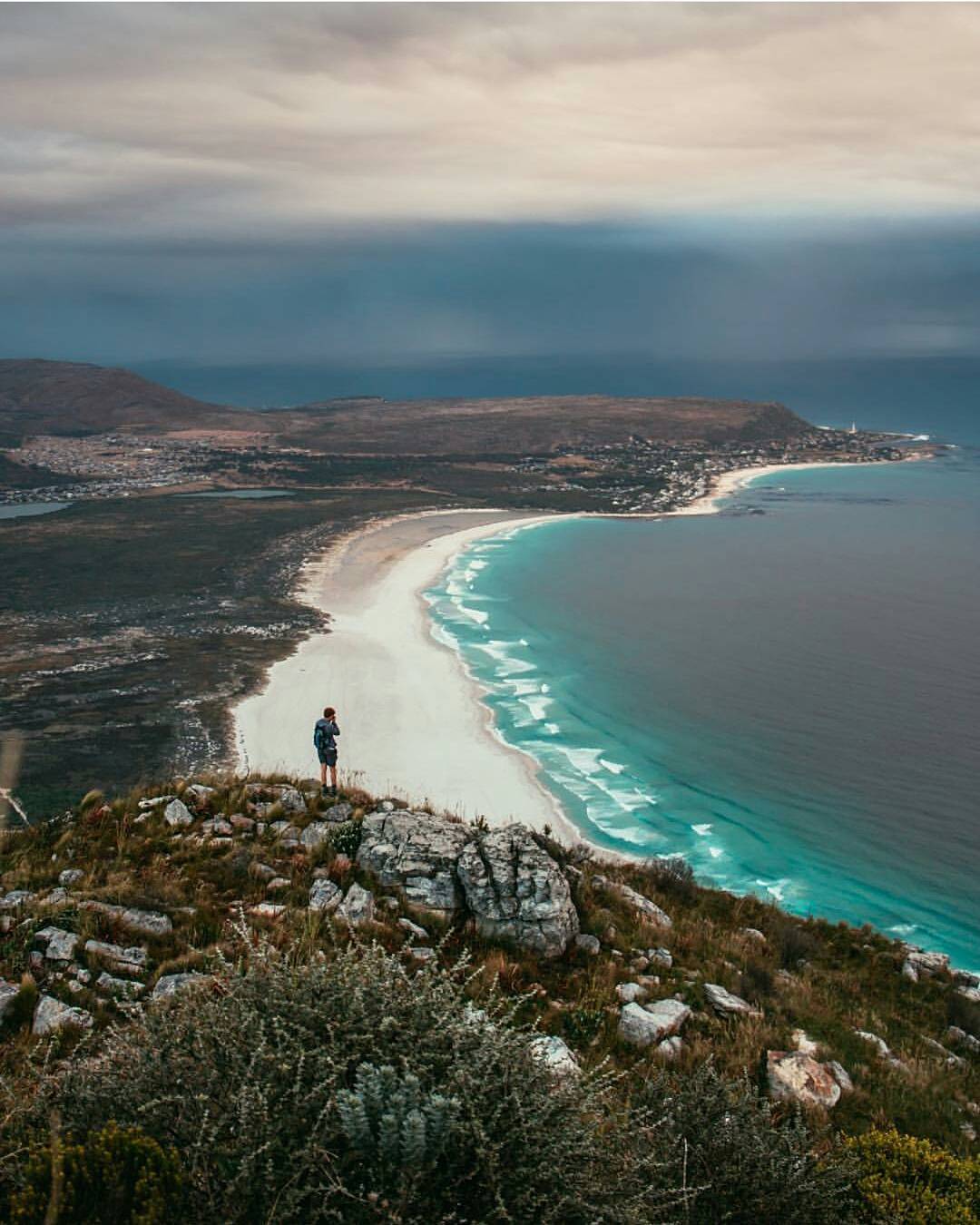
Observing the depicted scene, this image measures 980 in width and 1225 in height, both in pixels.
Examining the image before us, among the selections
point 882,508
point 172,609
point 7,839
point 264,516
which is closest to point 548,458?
point 882,508

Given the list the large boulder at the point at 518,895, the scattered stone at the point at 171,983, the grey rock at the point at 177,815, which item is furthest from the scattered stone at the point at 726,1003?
the grey rock at the point at 177,815

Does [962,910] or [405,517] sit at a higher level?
[405,517]

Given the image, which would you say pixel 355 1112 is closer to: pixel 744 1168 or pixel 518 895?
pixel 744 1168

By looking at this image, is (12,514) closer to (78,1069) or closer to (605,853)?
(605,853)

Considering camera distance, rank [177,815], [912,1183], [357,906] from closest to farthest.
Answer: [912,1183]
[357,906]
[177,815]

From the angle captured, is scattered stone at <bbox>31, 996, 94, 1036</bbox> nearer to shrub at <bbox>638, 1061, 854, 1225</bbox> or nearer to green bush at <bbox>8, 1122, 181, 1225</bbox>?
green bush at <bbox>8, 1122, 181, 1225</bbox>

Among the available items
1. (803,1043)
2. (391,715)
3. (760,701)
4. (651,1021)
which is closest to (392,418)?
(760,701)
